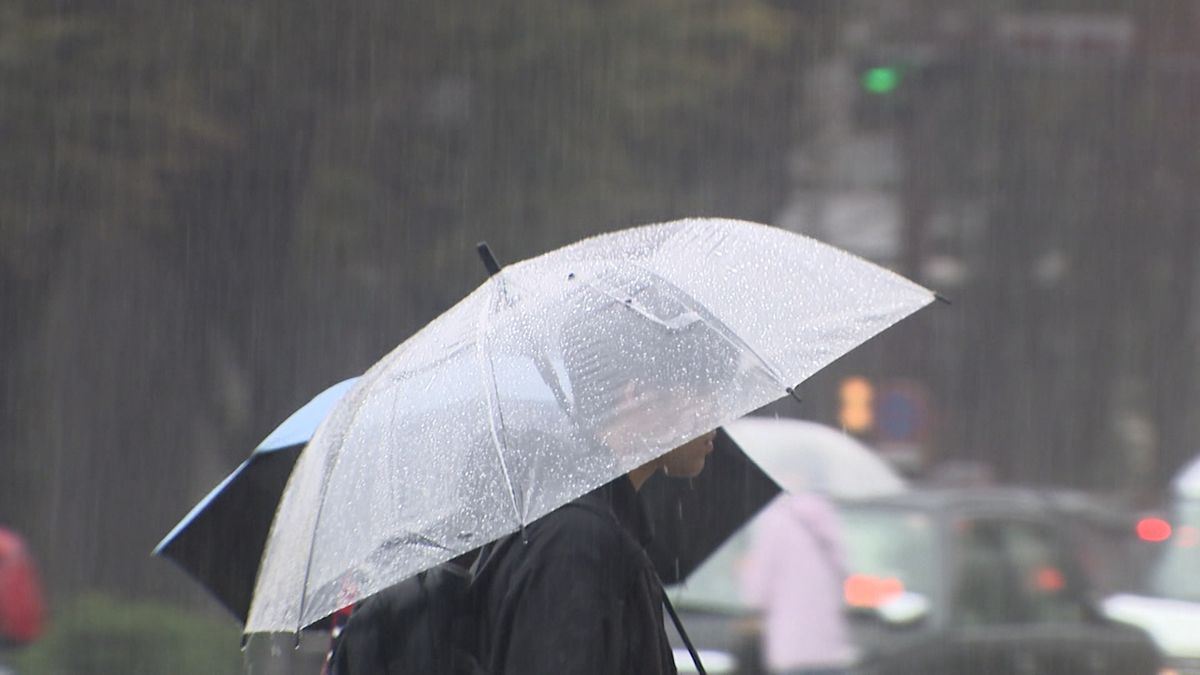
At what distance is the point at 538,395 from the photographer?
2.70 metres

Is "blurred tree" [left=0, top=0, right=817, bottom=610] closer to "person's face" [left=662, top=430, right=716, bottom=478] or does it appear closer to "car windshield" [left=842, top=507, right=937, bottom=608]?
"car windshield" [left=842, top=507, right=937, bottom=608]

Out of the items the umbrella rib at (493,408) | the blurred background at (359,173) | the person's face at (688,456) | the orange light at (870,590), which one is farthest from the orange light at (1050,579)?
the umbrella rib at (493,408)

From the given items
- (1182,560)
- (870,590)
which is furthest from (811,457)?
(1182,560)

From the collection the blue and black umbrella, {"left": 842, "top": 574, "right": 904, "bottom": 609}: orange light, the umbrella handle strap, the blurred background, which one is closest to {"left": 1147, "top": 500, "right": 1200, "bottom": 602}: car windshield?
{"left": 842, "top": 574, "right": 904, "bottom": 609}: orange light

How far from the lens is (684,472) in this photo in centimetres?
279

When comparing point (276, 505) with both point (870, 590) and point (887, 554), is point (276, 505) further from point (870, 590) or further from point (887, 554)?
point (887, 554)

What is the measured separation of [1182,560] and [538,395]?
6.97 metres

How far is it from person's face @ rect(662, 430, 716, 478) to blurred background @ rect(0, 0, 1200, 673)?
8133 millimetres

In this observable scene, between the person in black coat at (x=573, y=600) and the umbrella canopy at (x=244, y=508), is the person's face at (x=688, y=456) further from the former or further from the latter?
the umbrella canopy at (x=244, y=508)

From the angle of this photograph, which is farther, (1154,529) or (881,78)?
(881,78)

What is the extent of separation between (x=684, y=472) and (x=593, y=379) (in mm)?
215

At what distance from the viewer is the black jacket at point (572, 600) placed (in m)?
2.41

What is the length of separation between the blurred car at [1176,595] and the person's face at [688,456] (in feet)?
20.6

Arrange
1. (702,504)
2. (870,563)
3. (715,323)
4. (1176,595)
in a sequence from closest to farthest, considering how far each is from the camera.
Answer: (715,323) < (702,504) < (870,563) < (1176,595)
